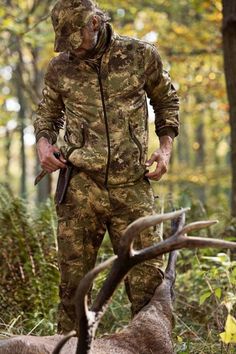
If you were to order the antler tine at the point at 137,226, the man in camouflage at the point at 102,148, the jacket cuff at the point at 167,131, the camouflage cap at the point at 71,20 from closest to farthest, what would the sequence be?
the antler tine at the point at 137,226, the camouflage cap at the point at 71,20, the man in camouflage at the point at 102,148, the jacket cuff at the point at 167,131

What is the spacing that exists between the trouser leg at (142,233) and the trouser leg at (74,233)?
0.40 ft

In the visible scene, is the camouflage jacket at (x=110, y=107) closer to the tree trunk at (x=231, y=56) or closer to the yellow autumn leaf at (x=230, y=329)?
the yellow autumn leaf at (x=230, y=329)

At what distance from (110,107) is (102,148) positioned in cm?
28

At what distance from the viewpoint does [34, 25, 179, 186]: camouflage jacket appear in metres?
4.51

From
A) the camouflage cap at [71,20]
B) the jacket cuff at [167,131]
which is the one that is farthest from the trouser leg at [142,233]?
the camouflage cap at [71,20]

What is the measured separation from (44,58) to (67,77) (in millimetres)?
11181

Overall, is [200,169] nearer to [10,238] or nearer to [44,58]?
[44,58]

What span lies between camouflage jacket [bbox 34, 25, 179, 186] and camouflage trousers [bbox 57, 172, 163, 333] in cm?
10

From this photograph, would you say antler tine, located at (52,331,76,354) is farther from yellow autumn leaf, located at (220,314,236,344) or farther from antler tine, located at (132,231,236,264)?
yellow autumn leaf, located at (220,314,236,344)

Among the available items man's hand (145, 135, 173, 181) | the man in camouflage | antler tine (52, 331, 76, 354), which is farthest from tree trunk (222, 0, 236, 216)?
antler tine (52, 331, 76, 354)

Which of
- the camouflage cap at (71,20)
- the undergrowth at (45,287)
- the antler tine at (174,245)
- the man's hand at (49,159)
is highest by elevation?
the camouflage cap at (71,20)

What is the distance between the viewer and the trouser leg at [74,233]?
15.0 ft

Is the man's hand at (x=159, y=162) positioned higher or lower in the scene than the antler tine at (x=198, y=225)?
higher

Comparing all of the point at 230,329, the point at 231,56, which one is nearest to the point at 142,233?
the point at 230,329
